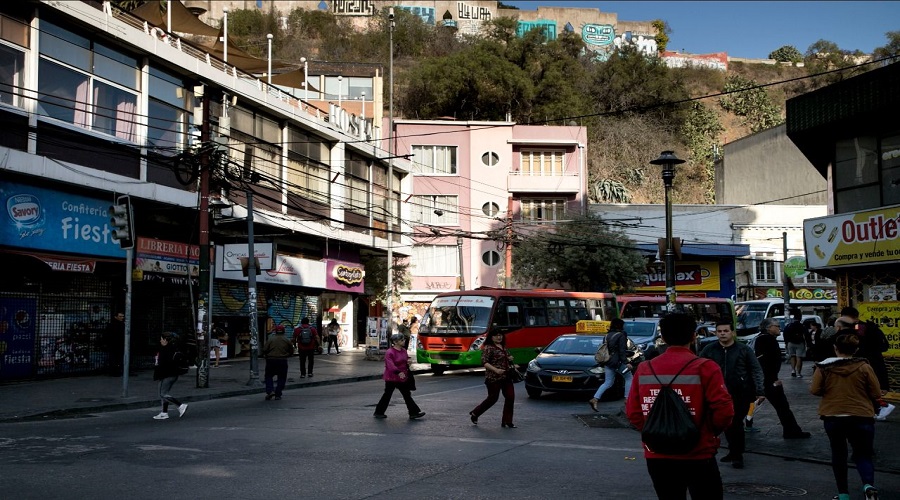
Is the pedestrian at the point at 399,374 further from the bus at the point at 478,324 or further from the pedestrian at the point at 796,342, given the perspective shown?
the pedestrian at the point at 796,342

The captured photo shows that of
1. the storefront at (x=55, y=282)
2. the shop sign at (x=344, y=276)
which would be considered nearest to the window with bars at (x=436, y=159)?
the shop sign at (x=344, y=276)

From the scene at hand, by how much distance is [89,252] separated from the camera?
2347 cm

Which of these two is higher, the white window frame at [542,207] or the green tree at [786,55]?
the green tree at [786,55]

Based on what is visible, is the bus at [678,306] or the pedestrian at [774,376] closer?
the pedestrian at [774,376]

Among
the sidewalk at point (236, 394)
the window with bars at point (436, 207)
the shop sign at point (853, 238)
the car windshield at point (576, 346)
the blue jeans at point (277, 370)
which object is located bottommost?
the sidewalk at point (236, 394)

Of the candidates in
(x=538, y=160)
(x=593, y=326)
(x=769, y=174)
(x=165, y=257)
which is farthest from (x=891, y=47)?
(x=165, y=257)

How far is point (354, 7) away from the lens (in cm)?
9988

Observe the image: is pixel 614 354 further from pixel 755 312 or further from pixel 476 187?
pixel 476 187

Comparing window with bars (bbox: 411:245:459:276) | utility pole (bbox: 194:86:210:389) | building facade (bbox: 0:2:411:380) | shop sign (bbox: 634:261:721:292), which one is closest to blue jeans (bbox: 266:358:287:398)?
utility pole (bbox: 194:86:210:389)

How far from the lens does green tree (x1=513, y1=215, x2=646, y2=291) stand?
46.4m

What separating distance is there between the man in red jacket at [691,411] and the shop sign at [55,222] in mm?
17397

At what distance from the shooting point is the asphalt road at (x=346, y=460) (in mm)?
8453

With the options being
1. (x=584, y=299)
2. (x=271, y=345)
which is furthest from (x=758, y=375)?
(x=584, y=299)

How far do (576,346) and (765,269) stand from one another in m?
36.0
